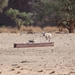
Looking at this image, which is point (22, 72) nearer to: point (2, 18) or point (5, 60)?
point (5, 60)

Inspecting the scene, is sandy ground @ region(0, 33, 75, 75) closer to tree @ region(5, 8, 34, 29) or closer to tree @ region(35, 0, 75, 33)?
tree @ region(35, 0, 75, 33)

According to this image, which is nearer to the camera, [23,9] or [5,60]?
[5,60]

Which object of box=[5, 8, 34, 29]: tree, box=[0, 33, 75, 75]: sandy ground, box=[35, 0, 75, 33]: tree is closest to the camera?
box=[0, 33, 75, 75]: sandy ground

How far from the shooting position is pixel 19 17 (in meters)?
42.9

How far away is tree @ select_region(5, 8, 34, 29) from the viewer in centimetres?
4038

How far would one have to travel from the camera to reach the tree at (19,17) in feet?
132

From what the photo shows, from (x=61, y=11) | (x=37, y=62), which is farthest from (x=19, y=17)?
(x=37, y=62)

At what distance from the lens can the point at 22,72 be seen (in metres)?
11.2

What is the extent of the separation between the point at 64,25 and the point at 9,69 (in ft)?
76.7

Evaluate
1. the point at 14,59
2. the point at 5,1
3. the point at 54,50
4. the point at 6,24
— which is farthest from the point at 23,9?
the point at 14,59

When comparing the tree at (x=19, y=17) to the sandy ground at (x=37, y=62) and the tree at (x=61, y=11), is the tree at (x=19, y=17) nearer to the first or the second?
the tree at (x=61, y=11)

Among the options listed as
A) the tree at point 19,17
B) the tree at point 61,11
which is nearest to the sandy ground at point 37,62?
the tree at point 61,11

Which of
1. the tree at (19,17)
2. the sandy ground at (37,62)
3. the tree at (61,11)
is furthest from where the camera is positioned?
the tree at (19,17)

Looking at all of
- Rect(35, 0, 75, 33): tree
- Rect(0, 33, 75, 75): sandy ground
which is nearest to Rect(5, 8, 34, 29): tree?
Rect(35, 0, 75, 33): tree
